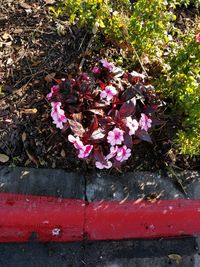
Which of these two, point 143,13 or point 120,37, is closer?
point 143,13

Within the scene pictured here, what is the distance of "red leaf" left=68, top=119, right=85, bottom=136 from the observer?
3178 mm

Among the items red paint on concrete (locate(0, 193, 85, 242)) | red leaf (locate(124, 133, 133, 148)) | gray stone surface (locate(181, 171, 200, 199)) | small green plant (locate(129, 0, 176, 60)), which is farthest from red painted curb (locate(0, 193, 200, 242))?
small green plant (locate(129, 0, 176, 60))

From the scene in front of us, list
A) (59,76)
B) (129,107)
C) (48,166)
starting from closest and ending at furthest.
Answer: (129,107) < (48,166) < (59,76)

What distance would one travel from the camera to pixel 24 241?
3508 mm

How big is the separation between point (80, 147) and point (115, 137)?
0.25 meters

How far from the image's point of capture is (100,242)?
362cm

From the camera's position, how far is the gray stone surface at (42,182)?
3371mm

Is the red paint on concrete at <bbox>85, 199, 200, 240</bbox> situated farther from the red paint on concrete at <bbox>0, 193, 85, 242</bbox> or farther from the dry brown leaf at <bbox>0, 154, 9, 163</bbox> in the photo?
the dry brown leaf at <bbox>0, 154, 9, 163</bbox>

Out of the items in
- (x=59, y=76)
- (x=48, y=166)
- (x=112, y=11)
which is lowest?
(x=48, y=166)

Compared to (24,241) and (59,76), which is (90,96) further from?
(24,241)

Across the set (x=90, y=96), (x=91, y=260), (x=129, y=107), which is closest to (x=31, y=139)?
(x=90, y=96)

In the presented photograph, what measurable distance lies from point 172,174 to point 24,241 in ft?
4.09

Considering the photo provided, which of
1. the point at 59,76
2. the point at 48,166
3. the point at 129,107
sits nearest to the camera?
the point at 129,107

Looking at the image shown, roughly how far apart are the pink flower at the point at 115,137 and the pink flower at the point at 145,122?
203mm
